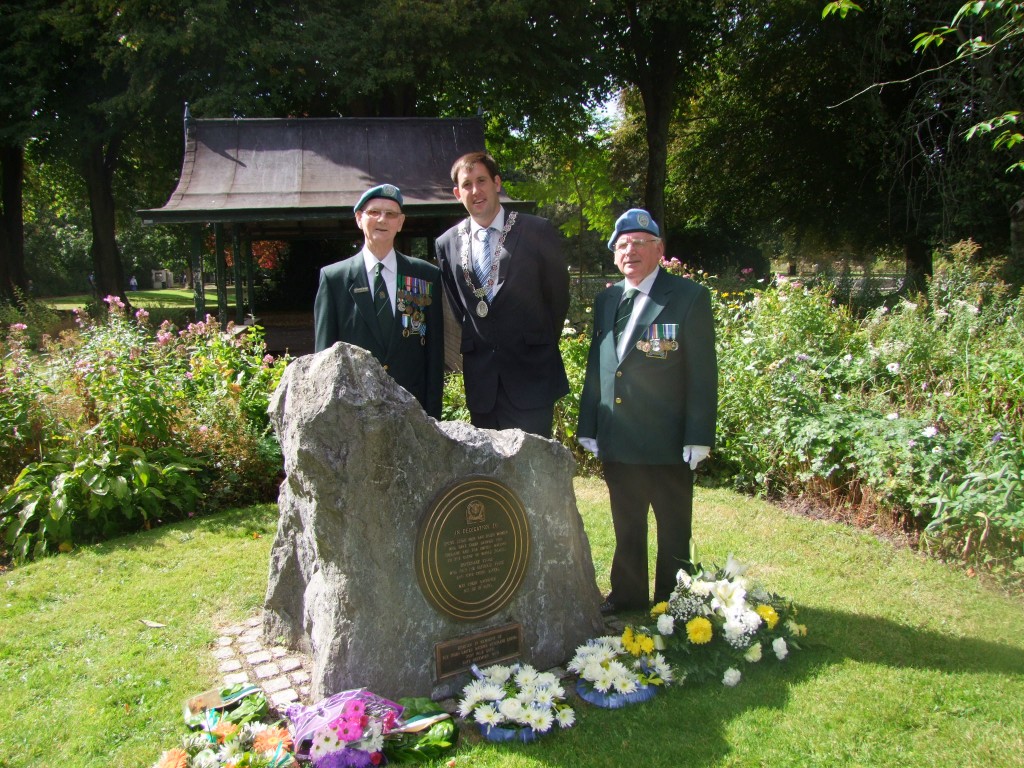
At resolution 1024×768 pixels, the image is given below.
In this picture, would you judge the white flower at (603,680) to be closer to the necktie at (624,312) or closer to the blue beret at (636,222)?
the necktie at (624,312)

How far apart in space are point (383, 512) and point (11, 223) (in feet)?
70.7

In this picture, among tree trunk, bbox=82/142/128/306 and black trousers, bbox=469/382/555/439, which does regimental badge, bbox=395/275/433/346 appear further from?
tree trunk, bbox=82/142/128/306

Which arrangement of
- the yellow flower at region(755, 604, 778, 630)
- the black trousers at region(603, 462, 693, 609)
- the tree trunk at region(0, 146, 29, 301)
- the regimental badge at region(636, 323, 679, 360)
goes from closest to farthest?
the yellow flower at region(755, 604, 778, 630) → the regimental badge at region(636, 323, 679, 360) → the black trousers at region(603, 462, 693, 609) → the tree trunk at region(0, 146, 29, 301)

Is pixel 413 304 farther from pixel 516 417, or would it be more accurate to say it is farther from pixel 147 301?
pixel 147 301

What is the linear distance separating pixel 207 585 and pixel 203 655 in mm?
888

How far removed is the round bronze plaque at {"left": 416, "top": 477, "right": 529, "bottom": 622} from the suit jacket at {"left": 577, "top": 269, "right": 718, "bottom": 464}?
72 centimetres

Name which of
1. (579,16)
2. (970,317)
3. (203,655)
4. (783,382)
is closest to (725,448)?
(783,382)

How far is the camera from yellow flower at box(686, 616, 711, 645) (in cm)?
352

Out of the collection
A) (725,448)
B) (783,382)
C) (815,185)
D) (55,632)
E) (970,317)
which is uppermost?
(815,185)

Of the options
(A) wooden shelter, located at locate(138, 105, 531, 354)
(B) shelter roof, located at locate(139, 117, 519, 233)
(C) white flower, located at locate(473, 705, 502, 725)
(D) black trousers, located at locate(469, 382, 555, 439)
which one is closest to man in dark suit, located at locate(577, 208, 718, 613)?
(D) black trousers, located at locate(469, 382, 555, 439)

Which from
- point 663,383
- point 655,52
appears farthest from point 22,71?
point 663,383

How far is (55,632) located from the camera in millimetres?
4113

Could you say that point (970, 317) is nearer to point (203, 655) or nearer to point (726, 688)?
point (726, 688)

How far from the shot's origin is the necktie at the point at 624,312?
3.86m
